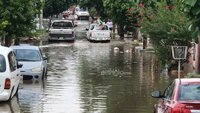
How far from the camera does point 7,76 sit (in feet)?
60.5

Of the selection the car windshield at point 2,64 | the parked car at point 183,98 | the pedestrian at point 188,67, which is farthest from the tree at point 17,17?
the parked car at point 183,98

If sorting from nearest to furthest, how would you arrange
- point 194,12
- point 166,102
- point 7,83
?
point 194,12
point 166,102
point 7,83

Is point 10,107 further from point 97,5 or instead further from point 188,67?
point 97,5

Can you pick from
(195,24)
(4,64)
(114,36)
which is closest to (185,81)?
(195,24)

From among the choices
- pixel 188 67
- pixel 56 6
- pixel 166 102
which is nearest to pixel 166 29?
pixel 188 67

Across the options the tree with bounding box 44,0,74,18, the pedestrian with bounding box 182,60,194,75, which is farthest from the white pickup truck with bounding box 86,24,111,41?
the tree with bounding box 44,0,74,18

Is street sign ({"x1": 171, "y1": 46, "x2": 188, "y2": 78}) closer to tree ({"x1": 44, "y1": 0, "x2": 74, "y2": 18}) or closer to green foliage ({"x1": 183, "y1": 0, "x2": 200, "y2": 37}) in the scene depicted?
green foliage ({"x1": 183, "y1": 0, "x2": 200, "y2": 37})

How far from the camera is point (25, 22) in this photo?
33.0 m

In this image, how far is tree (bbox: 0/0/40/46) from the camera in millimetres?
30831

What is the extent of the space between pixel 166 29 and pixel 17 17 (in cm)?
761

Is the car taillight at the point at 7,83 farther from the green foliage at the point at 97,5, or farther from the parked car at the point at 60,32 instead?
the green foliage at the point at 97,5

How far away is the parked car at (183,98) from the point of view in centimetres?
1127

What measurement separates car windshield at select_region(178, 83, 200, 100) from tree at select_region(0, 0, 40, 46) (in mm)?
18685

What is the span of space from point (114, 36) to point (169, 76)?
36.4 meters
